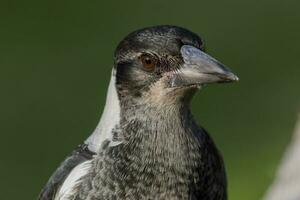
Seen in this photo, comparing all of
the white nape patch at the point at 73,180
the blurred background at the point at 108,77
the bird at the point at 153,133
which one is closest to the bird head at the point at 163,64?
the bird at the point at 153,133

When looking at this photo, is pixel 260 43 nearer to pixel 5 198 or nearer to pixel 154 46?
pixel 5 198

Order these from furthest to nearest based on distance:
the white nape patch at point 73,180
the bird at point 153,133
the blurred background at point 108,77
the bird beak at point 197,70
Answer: the blurred background at point 108,77 < the white nape patch at point 73,180 < the bird at point 153,133 < the bird beak at point 197,70

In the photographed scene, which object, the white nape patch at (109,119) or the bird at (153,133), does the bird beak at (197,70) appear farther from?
the white nape patch at (109,119)

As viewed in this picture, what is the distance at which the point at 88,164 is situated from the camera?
595 cm

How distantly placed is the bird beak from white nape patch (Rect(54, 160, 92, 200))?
1.86ft

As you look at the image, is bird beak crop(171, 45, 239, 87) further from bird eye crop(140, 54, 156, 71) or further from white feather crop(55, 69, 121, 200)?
white feather crop(55, 69, 121, 200)

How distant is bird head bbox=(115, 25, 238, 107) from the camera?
5.74 meters

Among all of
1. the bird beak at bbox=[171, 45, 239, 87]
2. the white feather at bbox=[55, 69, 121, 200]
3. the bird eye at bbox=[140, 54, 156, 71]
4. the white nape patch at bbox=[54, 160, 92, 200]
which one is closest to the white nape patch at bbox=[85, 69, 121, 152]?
the white feather at bbox=[55, 69, 121, 200]

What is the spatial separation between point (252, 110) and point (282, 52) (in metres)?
1.36

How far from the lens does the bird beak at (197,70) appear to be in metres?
5.66

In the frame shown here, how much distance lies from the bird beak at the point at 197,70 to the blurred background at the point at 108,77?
3059 millimetres

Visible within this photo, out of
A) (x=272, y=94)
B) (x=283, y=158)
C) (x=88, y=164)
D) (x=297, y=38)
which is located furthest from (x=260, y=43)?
(x=88, y=164)

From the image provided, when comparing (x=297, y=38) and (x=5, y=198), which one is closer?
(x=5, y=198)

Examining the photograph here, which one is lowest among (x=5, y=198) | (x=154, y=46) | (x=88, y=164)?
(x=5, y=198)
